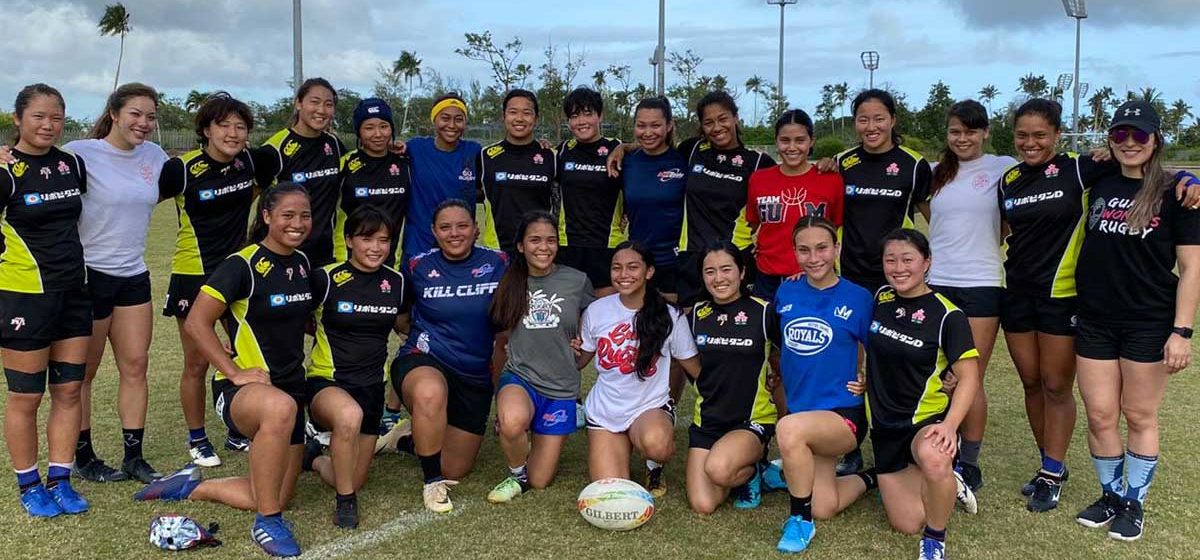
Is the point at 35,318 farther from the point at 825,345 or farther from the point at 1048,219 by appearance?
the point at 1048,219

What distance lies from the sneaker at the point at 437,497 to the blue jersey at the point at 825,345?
177cm

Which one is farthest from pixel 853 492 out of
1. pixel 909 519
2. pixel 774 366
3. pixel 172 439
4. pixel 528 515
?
pixel 172 439

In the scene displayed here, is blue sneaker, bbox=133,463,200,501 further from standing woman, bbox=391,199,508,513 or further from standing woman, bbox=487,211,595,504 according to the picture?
standing woman, bbox=487,211,595,504

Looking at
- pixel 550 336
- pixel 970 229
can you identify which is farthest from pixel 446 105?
pixel 970 229

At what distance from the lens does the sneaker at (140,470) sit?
476 cm

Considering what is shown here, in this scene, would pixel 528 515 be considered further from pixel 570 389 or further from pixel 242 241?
pixel 242 241

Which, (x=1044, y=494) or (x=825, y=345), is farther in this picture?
(x=1044, y=494)

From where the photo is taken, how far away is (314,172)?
547 centimetres

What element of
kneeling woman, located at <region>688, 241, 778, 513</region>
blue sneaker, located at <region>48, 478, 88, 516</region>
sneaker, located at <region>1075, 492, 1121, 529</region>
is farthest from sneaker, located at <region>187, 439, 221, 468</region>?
sneaker, located at <region>1075, 492, 1121, 529</region>

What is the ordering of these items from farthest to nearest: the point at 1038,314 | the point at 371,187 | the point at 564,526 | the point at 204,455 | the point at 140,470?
the point at 371,187 → the point at 204,455 → the point at 140,470 → the point at 1038,314 → the point at 564,526

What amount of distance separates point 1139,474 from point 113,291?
16.8 feet

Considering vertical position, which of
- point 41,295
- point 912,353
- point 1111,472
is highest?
point 41,295

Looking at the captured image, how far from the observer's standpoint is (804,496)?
160 inches

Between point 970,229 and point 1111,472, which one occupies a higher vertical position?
point 970,229
